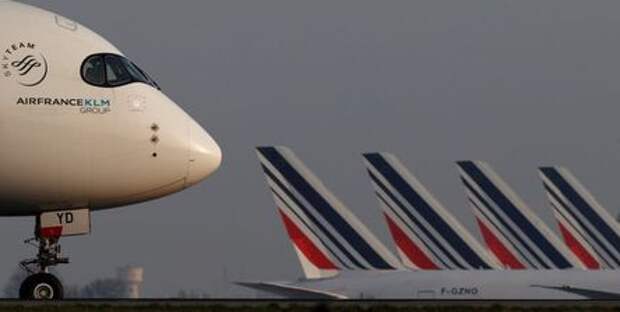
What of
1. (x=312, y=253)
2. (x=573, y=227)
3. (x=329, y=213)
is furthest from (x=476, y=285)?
(x=573, y=227)

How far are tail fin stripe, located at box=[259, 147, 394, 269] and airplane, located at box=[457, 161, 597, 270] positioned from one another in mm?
8500

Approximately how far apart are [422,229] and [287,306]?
158 ft

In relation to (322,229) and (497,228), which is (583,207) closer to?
(497,228)

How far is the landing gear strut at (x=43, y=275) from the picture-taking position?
3195 cm

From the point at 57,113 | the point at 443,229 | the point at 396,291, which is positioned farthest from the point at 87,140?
the point at 443,229

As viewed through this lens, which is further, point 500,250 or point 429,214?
point 500,250

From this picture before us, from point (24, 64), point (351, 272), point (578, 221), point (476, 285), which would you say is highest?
point (578, 221)

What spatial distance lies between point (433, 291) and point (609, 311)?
136ft

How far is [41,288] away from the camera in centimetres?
3198

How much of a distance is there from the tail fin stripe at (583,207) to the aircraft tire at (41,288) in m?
52.3

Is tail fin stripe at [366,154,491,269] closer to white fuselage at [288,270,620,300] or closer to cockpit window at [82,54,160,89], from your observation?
white fuselage at [288,270,620,300]

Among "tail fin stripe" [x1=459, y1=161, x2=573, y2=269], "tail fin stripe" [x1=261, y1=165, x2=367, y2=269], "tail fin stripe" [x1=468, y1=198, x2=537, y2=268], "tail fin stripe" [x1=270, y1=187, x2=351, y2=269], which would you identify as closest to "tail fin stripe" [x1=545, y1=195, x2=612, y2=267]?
"tail fin stripe" [x1=459, y1=161, x2=573, y2=269]

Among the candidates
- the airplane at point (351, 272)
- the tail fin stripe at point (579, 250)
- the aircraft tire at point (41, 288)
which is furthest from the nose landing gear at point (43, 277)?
the tail fin stripe at point (579, 250)

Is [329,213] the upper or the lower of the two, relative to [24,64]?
upper
